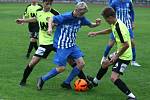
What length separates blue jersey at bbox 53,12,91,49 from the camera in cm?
961

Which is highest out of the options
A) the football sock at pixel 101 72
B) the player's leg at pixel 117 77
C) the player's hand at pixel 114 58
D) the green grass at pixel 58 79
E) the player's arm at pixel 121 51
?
the player's arm at pixel 121 51

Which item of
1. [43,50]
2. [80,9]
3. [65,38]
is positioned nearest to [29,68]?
[43,50]

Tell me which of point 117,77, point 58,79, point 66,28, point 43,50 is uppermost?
point 66,28

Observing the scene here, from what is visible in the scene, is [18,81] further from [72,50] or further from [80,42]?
[80,42]

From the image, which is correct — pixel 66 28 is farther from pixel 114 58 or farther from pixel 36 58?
pixel 114 58

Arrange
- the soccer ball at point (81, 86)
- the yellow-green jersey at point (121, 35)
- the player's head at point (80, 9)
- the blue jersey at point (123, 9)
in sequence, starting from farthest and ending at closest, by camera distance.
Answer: the blue jersey at point (123, 9)
the soccer ball at point (81, 86)
the player's head at point (80, 9)
the yellow-green jersey at point (121, 35)

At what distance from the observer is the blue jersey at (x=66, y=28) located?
9.61m

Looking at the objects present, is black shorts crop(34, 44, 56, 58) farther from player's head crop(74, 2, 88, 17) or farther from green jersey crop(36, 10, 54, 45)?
player's head crop(74, 2, 88, 17)

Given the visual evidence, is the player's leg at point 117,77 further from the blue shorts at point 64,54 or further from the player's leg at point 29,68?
the player's leg at point 29,68

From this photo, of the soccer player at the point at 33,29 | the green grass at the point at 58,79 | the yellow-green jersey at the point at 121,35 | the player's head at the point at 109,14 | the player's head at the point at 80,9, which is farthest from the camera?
the soccer player at the point at 33,29

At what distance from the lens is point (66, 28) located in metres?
9.70

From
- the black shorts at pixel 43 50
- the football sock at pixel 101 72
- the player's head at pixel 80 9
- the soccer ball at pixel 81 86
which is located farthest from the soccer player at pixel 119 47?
the black shorts at pixel 43 50

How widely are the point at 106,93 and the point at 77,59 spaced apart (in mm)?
965

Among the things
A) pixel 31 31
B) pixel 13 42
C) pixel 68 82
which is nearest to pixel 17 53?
pixel 31 31
